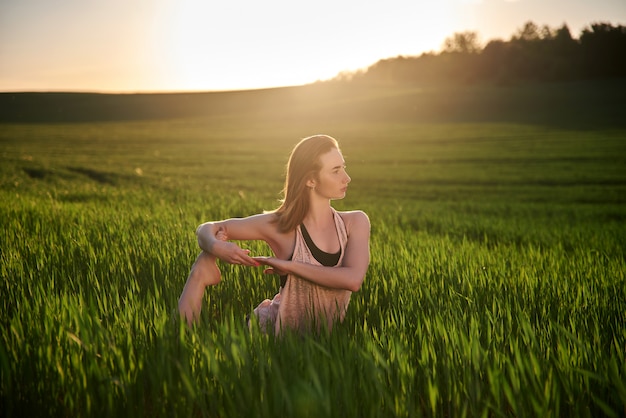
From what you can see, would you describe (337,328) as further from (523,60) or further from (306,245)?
(523,60)

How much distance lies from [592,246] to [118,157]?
31.1 metres

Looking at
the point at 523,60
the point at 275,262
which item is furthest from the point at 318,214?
the point at 523,60

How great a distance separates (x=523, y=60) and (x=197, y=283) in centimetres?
7875

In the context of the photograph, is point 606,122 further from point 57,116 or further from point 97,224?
point 57,116

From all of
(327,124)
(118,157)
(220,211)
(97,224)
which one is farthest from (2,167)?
(327,124)

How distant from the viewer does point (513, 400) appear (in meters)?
2.19

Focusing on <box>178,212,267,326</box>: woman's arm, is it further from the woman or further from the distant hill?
the distant hill

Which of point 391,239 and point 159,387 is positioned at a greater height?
point 159,387

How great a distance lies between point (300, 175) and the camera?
335 cm

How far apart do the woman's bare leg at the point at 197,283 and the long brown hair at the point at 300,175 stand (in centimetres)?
47

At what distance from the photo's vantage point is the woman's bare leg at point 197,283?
3320 millimetres

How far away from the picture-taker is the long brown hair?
3.31m

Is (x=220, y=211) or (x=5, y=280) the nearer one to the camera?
(x=5, y=280)

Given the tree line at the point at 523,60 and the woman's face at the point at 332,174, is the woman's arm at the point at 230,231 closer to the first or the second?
the woman's face at the point at 332,174
